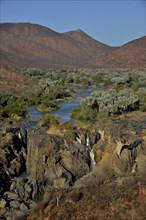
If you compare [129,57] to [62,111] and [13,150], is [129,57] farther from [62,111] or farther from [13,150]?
[13,150]

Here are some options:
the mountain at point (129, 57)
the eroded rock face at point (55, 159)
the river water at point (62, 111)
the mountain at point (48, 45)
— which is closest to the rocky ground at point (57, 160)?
the eroded rock face at point (55, 159)

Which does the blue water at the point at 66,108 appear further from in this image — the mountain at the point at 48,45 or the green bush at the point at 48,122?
the mountain at the point at 48,45

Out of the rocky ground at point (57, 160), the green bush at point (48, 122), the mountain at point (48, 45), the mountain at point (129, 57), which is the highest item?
the mountain at point (48, 45)

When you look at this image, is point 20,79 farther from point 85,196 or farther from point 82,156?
point 85,196

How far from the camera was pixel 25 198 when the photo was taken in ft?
55.0

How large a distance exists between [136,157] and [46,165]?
4075 mm

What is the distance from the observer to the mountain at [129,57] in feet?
379

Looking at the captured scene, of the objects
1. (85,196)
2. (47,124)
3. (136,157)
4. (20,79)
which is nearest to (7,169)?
(136,157)

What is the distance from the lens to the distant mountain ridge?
403 ft

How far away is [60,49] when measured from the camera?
166 m

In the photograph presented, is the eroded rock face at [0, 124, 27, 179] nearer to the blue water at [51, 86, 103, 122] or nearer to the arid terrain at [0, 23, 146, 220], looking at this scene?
the arid terrain at [0, 23, 146, 220]

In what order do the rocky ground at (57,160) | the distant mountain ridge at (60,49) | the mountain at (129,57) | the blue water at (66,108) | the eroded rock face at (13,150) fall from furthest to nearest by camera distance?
1. the distant mountain ridge at (60,49)
2. the mountain at (129,57)
3. the blue water at (66,108)
4. the eroded rock face at (13,150)
5. the rocky ground at (57,160)

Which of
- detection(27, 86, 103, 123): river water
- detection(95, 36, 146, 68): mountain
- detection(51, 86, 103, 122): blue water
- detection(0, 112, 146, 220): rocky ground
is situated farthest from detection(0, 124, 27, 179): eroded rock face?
detection(95, 36, 146, 68): mountain

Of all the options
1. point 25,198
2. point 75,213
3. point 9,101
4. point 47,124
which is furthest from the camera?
point 9,101
